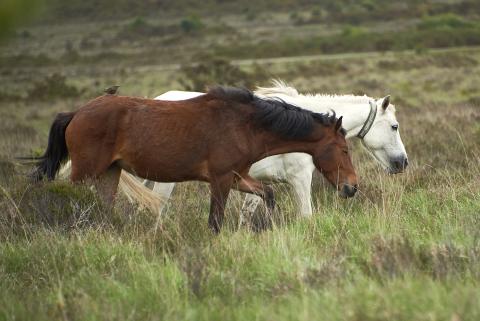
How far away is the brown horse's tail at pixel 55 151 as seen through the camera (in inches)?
260

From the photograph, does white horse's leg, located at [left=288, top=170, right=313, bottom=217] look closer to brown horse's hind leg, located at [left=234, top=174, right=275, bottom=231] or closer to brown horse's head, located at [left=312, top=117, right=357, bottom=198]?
brown horse's head, located at [left=312, top=117, right=357, bottom=198]

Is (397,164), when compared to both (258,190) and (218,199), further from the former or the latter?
(218,199)

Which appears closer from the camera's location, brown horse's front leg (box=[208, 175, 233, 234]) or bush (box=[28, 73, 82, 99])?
brown horse's front leg (box=[208, 175, 233, 234])

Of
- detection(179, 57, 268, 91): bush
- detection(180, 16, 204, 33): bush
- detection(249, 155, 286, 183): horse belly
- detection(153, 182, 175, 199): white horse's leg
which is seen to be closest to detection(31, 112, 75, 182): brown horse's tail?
detection(153, 182, 175, 199): white horse's leg

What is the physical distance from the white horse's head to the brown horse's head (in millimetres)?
1487

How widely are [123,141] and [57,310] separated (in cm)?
249

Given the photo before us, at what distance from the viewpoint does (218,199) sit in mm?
6105

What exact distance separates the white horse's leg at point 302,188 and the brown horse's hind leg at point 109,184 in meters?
1.81

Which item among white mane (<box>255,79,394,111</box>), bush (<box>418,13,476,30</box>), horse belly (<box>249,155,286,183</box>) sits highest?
white mane (<box>255,79,394,111</box>)

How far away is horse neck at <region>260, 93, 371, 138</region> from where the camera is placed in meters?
7.68

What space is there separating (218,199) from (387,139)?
257 cm

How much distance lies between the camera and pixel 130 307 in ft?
13.2

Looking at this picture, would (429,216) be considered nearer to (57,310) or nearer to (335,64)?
(57,310)

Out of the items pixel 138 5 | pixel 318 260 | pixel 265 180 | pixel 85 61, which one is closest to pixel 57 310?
pixel 318 260
